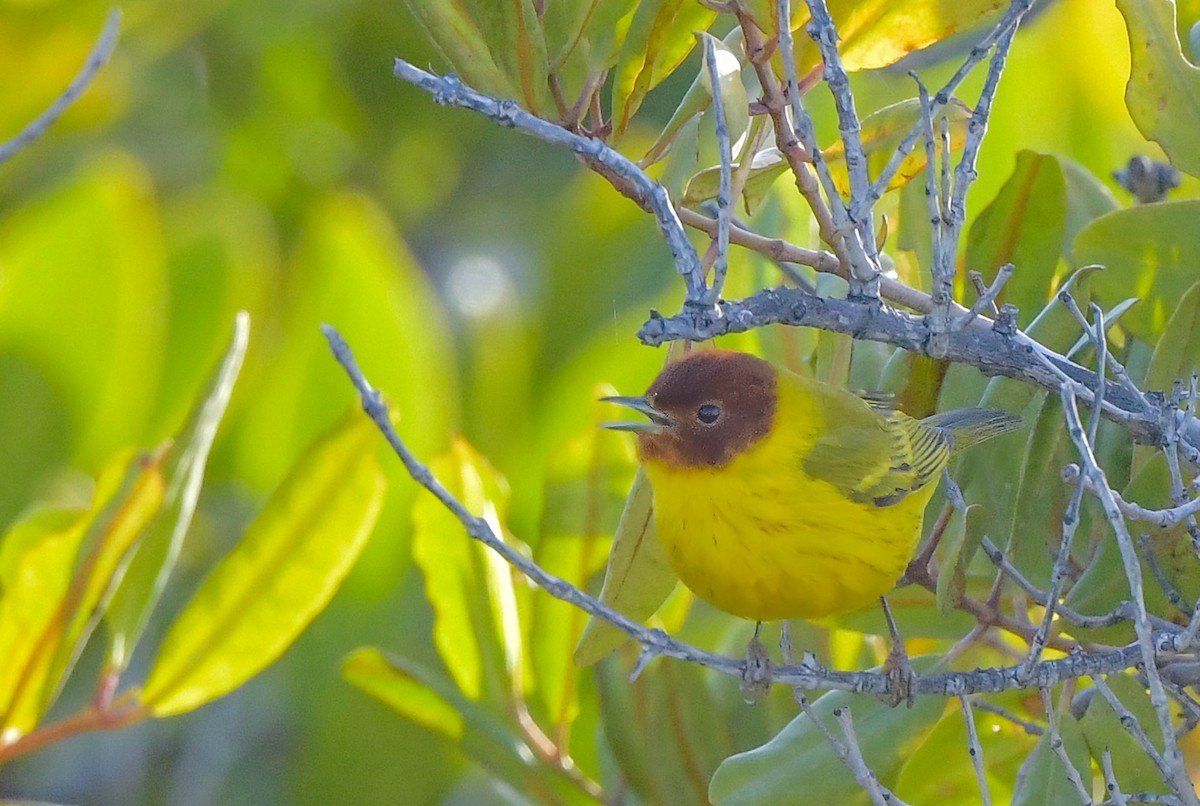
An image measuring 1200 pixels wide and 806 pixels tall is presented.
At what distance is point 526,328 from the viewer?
342 centimetres

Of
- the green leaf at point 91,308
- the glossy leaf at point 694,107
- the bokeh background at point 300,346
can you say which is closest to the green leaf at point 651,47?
the glossy leaf at point 694,107

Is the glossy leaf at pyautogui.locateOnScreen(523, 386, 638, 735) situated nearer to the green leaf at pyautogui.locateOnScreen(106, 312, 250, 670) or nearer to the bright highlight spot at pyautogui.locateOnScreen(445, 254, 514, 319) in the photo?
the green leaf at pyautogui.locateOnScreen(106, 312, 250, 670)

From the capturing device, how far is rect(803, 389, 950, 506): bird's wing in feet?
8.01

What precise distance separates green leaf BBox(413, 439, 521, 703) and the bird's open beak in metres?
0.26

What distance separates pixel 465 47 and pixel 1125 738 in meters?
1.28

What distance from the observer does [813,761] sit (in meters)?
2.07

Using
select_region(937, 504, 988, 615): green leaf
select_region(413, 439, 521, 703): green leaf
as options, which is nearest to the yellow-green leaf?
select_region(413, 439, 521, 703): green leaf

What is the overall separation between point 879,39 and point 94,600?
1452 mm

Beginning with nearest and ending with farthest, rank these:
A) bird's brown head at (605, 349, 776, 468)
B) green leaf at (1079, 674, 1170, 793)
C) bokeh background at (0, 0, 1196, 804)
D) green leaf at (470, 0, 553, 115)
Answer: green leaf at (470, 0, 553, 115), green leaf at (1079, 674, 1170, 793), bird's brown head at (605, 349, 776, 468), bokeh background at (0, 0, 1196, 804)

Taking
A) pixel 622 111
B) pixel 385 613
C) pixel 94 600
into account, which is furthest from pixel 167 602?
pixel 622 111

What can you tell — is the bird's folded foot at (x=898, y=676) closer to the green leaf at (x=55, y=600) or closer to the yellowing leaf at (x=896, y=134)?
the yellowing leaf at (x=896, y=134)

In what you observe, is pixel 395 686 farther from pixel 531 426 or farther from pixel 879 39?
pixel 879 39

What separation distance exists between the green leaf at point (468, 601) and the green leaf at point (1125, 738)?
0.95 meters

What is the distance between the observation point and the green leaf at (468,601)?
8.06ft
